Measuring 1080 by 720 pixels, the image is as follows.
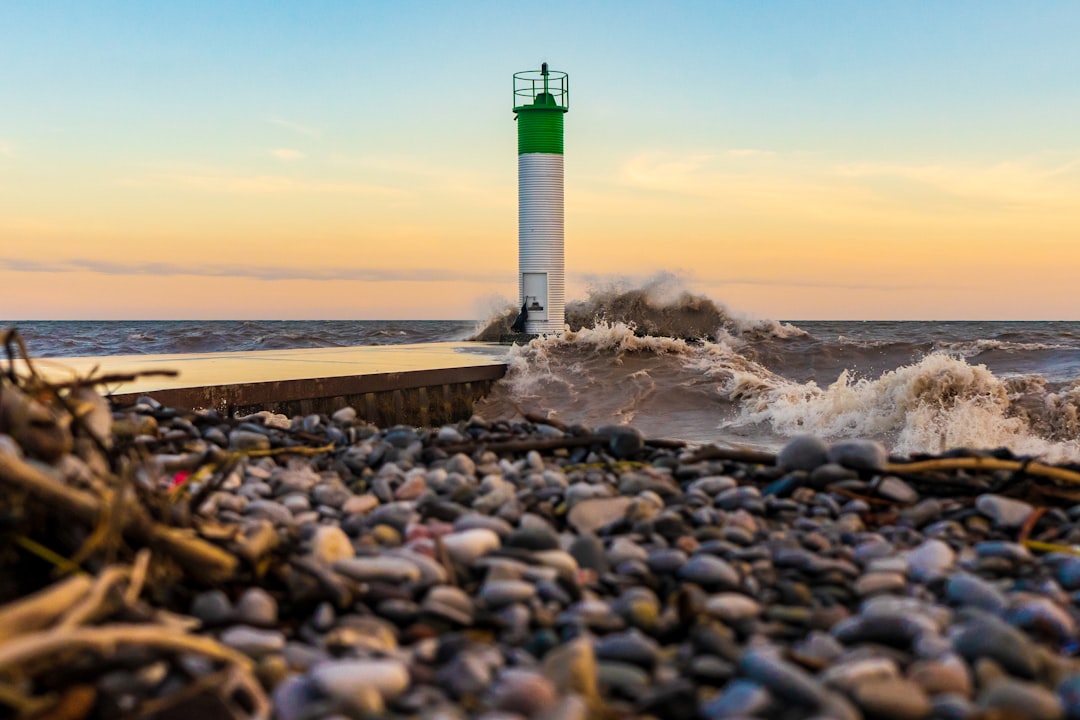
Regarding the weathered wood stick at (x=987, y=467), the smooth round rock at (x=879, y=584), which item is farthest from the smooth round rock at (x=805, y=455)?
the smooth round rock at (x=879, y=584)

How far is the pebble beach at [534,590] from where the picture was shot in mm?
1224

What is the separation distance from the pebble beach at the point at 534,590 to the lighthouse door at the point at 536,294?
38.0 feet

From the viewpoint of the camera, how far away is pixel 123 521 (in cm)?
145

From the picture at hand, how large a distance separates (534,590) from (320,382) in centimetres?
613

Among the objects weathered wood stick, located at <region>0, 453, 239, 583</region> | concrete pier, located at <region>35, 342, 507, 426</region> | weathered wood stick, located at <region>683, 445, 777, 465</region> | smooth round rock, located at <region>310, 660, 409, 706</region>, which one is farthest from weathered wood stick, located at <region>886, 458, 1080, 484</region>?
concrete pier, located at <region>35, 342, 507, 426</region>

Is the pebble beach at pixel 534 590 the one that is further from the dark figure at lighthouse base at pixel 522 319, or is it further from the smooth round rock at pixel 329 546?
the dark figure at lighthouse base at pixel 522 319

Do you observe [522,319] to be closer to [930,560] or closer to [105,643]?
[930,560]

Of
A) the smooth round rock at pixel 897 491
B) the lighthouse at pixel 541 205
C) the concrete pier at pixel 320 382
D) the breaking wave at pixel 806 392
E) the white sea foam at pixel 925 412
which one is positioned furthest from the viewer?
the lighthouse at pixel 541 205

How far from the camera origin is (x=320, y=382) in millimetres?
7477

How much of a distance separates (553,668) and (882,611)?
0.62 meters

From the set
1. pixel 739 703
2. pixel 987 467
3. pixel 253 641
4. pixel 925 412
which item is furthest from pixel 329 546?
pixel 925 412

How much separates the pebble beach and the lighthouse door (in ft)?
38.0

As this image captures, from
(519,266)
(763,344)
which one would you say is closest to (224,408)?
(519,266)

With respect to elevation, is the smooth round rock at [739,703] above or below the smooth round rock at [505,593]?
below
